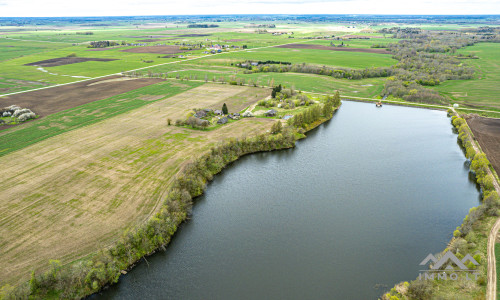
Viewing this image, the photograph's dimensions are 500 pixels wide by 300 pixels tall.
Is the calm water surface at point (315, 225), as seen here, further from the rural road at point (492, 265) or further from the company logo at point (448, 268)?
the rural road at point (492, 265)

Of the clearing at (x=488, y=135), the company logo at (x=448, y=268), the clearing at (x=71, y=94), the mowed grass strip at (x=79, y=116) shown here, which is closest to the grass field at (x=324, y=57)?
the clearing at (x=71, y=94)

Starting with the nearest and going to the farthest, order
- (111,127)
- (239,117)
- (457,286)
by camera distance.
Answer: (457,286) → (111,127) → (239,117)

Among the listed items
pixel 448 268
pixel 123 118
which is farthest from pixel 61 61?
pixel 448 268

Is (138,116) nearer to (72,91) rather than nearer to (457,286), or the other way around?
(72,91)

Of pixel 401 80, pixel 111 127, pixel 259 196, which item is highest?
pixel 401 80

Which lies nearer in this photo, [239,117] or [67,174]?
[67,174]

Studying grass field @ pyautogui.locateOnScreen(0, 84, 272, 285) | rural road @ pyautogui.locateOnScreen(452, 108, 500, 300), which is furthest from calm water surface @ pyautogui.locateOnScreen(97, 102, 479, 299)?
grass field @ pyautogui.locateOnScreen(0, 84, 272, 285)

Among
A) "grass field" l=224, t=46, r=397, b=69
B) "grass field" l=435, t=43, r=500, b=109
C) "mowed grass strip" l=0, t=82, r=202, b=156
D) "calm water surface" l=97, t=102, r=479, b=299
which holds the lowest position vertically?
"calm water surface" l=97, t=102, r=479, b=299

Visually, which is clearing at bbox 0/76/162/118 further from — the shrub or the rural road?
the rural road

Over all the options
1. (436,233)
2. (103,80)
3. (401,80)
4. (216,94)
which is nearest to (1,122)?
(103,80)
